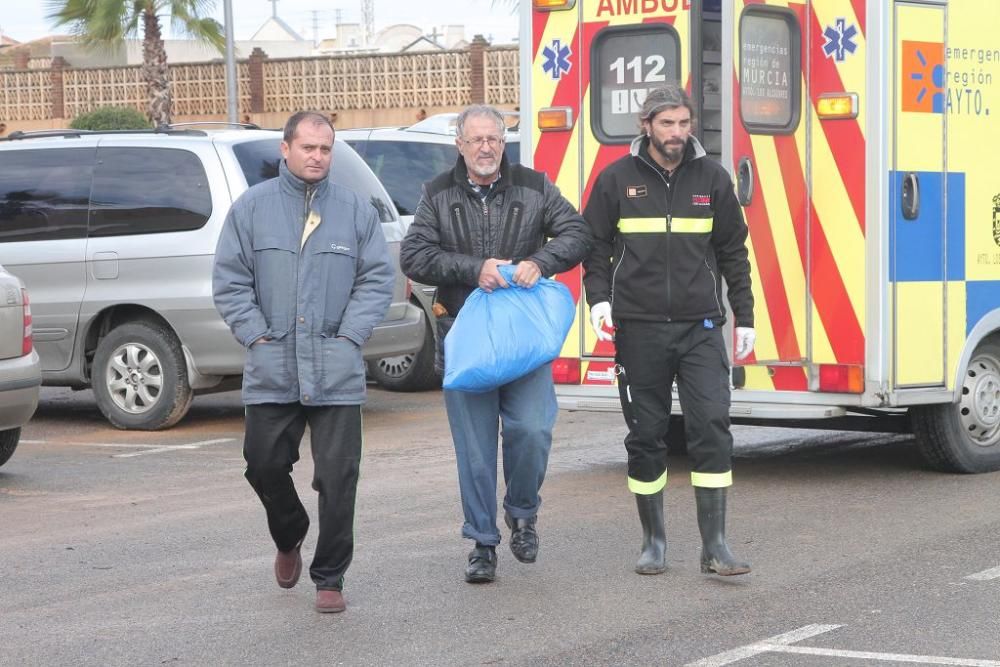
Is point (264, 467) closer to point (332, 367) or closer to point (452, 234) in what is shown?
point (332, 367)

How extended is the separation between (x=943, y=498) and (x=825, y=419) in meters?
0.93

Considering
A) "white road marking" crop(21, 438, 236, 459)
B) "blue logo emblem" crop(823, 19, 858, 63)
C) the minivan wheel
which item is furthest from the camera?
the minivan wheel

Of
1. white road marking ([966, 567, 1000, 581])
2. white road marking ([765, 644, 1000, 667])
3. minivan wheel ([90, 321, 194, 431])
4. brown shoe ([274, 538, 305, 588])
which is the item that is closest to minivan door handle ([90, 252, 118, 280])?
minivan wheel ([90, 321, 194, 431])

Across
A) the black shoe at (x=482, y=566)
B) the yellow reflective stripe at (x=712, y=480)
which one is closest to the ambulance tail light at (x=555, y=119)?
the yellow reflective stripe at (x=712, y=480)

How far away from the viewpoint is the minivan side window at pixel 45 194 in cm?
1200

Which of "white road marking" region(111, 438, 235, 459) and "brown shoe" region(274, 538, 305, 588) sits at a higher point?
"brown shoe" region(274, 538, 305, 588)

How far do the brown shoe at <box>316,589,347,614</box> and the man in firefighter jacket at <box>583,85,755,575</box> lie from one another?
4.06 feet

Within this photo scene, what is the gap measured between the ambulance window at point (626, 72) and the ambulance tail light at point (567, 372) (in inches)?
45.5

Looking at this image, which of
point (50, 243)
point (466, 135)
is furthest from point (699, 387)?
point (50, 243)

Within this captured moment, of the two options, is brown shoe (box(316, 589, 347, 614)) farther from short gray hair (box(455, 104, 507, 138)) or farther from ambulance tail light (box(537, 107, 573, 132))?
ambulance tail light (box(537, 107, 573, 132))

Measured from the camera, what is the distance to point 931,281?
29.3 feet

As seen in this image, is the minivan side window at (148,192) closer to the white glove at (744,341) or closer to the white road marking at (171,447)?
the white road marking at (171,447)

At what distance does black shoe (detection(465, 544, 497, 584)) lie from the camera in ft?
22.3

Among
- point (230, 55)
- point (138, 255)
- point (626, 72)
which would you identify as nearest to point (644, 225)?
point (626, 72)
